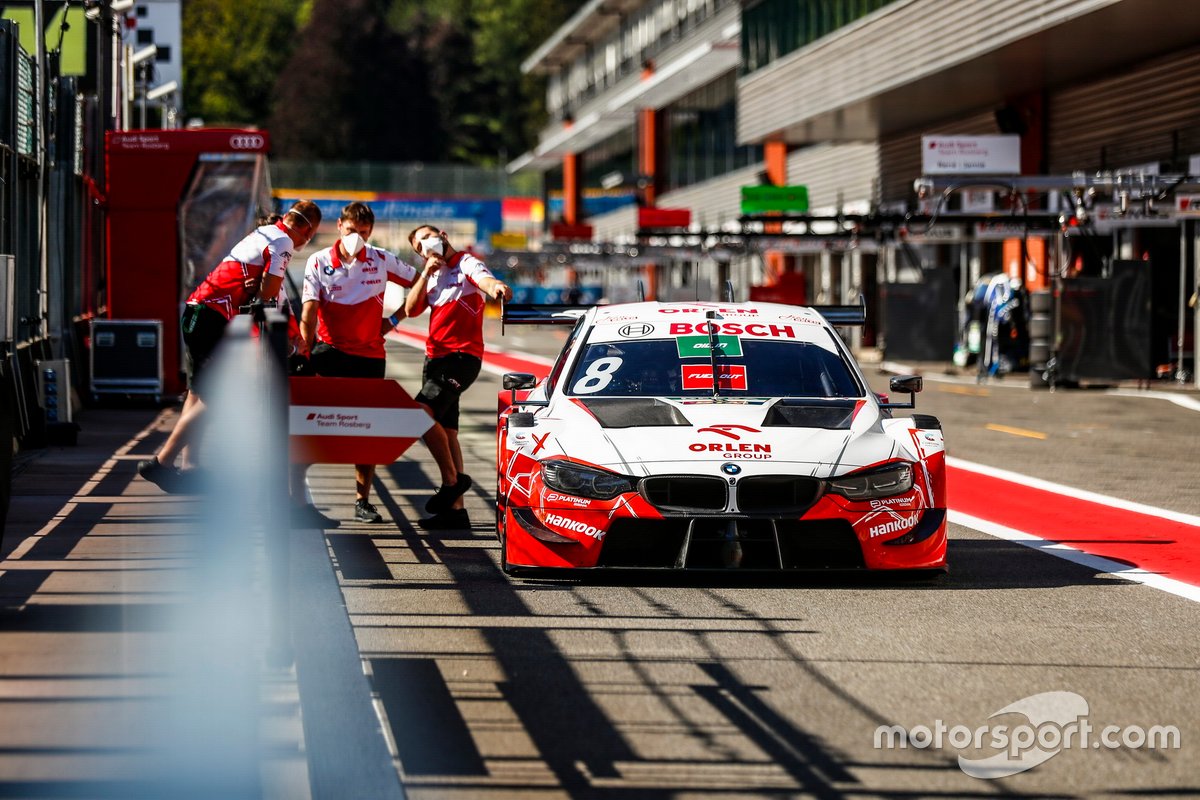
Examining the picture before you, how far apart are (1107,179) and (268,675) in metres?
19.5

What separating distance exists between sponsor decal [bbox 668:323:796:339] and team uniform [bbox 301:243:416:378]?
1904mm

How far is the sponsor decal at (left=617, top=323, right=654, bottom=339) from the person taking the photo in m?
9.98

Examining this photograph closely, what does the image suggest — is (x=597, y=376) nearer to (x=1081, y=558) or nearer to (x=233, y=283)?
(x=233, y=283)

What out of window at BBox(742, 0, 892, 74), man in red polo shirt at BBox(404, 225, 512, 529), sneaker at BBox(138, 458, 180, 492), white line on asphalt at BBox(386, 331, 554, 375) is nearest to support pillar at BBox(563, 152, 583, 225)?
white line on asphalt at BBox(386, 331, 554, 375)

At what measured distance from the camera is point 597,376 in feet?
31.9

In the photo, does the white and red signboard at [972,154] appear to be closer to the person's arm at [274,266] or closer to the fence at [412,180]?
the person's arm at [274,266]

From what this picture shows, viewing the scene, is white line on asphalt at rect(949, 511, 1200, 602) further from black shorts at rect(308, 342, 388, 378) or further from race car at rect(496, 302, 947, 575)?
black shorts at rect(308, 342, 388, 378)

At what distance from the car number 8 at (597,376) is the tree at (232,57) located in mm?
110019

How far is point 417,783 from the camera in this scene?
5188 millimetres

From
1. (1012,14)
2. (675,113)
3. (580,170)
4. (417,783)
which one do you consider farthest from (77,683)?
(580,170)

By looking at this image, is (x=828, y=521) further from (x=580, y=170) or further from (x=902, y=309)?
(x=580, y=170)

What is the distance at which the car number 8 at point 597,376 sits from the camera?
9.63m

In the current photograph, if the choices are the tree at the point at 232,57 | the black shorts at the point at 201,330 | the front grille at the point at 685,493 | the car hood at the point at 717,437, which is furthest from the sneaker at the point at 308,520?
the tree at the point at 232,57

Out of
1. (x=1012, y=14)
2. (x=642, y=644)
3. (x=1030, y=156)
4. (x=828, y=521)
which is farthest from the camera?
(x=1030, y=156)
